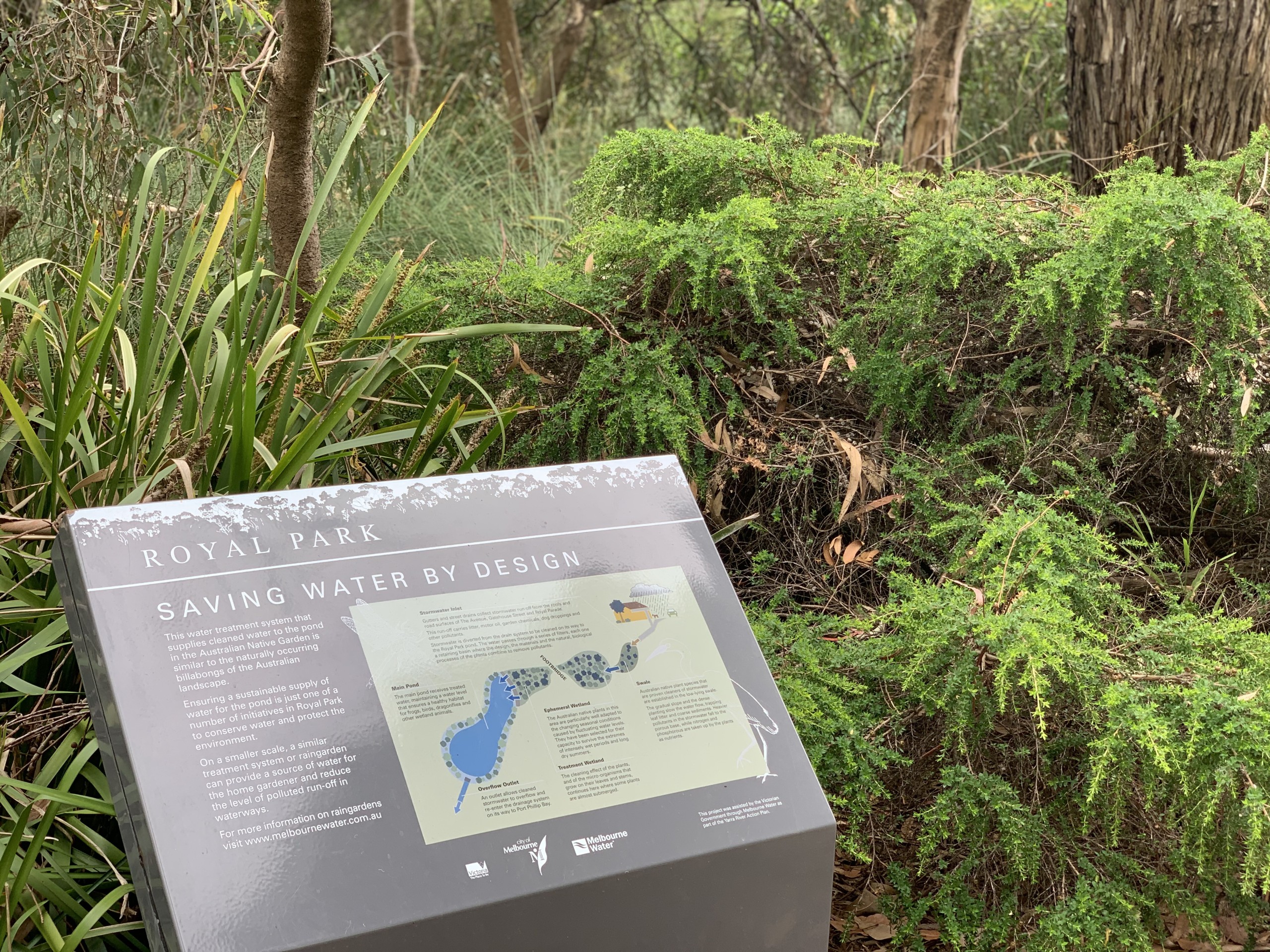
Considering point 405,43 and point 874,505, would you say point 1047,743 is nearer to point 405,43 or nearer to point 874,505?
point 874,505

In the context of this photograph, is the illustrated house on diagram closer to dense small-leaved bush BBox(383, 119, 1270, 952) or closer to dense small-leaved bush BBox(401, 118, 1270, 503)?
dense small-leaved bush BBox(383, 119, 1270, 952)

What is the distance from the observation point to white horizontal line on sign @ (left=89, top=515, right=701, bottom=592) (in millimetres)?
1723

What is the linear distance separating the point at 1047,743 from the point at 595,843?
103cm

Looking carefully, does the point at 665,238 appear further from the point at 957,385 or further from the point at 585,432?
the point at 957,385

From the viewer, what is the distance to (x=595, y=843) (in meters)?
1.76

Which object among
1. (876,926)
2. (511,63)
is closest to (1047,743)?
(876,926)

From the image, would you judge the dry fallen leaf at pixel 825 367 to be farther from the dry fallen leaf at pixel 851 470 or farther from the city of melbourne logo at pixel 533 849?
the city of melbourne logo at pixel 533 849

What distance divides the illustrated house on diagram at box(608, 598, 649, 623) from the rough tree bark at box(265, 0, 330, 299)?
181 centimetres

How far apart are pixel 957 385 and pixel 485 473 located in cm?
160

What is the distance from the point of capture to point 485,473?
2.10 meters

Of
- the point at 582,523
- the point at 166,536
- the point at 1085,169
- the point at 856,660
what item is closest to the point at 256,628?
the point at 166,536

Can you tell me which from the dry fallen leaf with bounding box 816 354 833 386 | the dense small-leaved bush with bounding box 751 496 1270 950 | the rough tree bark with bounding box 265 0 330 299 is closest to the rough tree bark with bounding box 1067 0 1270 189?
the dry fallen leaf with bounding box 816 354 833 386

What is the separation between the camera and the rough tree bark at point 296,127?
3.11 meters

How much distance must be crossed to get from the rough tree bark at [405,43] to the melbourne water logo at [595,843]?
7147 millimetres
